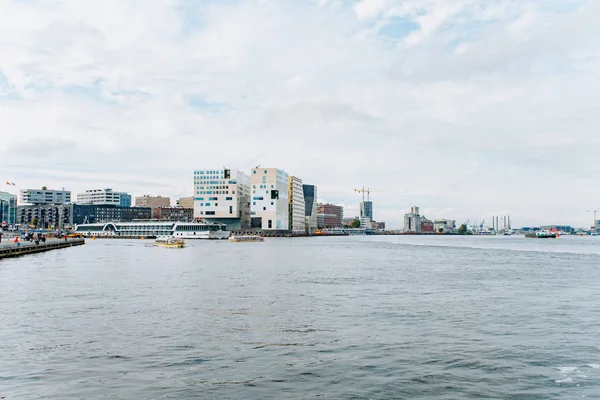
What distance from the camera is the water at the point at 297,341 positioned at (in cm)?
1880

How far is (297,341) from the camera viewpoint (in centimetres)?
2572

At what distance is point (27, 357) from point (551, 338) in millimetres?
24345

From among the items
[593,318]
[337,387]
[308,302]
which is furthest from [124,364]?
[593,318]

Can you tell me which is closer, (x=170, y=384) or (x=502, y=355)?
(x=170, y=384)

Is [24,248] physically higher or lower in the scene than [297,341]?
higher

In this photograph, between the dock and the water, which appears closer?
the water

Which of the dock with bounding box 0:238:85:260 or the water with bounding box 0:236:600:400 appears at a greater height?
the dock with bounding box 0:238:85:260

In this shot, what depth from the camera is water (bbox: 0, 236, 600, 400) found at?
18797mm

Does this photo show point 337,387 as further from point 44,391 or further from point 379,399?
point 44,391

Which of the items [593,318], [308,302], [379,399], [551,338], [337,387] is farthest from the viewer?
[308,302]

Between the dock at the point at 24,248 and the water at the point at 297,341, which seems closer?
the water at the point at 297,341

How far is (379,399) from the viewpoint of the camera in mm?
17547

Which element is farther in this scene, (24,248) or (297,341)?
(24,248)

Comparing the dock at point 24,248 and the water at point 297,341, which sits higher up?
the dock at point 24,248
